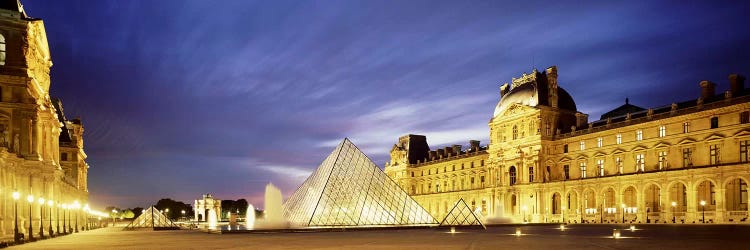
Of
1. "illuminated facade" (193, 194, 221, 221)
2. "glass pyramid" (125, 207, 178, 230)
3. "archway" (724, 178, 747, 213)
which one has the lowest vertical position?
"illuminated facade" (193, 194, 221, 221)

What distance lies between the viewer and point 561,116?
57375mm

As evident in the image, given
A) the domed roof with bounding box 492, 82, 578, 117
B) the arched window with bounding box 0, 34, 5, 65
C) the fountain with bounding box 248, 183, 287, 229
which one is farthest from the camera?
the domed roof with bounding box 492, 82, 578, 117

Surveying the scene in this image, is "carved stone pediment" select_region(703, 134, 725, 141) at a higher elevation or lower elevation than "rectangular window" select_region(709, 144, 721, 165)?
higher

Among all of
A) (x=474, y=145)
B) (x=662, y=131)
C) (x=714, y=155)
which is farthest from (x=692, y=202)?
(x=474, y=145)

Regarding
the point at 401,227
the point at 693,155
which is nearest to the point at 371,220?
the point at 401,227

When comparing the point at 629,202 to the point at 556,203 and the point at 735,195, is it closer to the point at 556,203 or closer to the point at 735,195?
the point at 556,203

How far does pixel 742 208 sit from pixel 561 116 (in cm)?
1923

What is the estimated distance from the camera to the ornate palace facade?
40.7m

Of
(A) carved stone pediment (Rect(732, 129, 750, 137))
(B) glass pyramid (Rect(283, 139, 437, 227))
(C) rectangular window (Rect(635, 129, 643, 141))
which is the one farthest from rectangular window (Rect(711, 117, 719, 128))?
(B) glass pyramid (Rect(283, 139, 437, 227))

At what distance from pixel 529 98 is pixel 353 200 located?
29112 mm

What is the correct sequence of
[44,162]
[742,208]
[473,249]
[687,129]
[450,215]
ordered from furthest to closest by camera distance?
[687,129]
[742,208]
[450,215]
[44,162]
[473,249]

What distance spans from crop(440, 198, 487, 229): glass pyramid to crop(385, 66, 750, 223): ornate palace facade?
54.6 ft

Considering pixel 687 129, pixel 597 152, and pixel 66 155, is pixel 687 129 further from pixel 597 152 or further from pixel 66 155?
pixel 66 155

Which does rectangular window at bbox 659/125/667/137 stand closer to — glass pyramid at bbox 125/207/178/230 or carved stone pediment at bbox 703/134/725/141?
carved stone pediment at bbox 703/134/725/141
